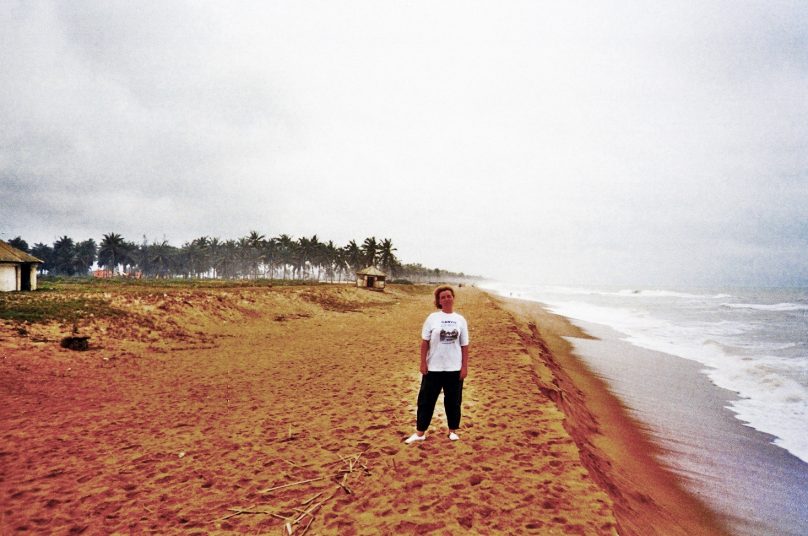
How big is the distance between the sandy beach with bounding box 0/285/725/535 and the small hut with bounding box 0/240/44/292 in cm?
1183

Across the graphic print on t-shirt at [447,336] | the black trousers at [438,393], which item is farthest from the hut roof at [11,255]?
the graphic print on t-shirt at [447,336]

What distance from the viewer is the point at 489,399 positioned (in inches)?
277

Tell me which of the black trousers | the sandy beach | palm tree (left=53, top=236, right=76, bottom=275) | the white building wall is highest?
palm tree (left=53, top=236, right=76, bottom=275)

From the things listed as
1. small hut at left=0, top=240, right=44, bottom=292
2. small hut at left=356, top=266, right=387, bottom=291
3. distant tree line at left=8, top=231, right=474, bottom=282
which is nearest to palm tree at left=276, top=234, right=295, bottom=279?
distant tree line at left=8, top=231, right=474, bottom=282

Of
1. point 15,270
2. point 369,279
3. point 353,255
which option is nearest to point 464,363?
point 15,270

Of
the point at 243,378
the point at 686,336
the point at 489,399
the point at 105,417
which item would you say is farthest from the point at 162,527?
the point at 686,336

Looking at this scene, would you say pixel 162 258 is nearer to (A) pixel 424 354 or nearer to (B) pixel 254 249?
(B) pixel 254 249

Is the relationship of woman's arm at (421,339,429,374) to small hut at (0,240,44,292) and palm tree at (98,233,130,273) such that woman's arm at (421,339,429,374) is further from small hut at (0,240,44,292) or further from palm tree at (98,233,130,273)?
palm tree at (98,233,130,273)

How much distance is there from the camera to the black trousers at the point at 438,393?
15.3ft

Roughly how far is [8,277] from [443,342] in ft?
87.0

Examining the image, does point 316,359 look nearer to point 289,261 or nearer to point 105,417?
point 105,417

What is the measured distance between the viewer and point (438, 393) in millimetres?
4641

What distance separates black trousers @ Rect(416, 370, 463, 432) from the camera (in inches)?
183

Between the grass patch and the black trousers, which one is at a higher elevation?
the grass patch
